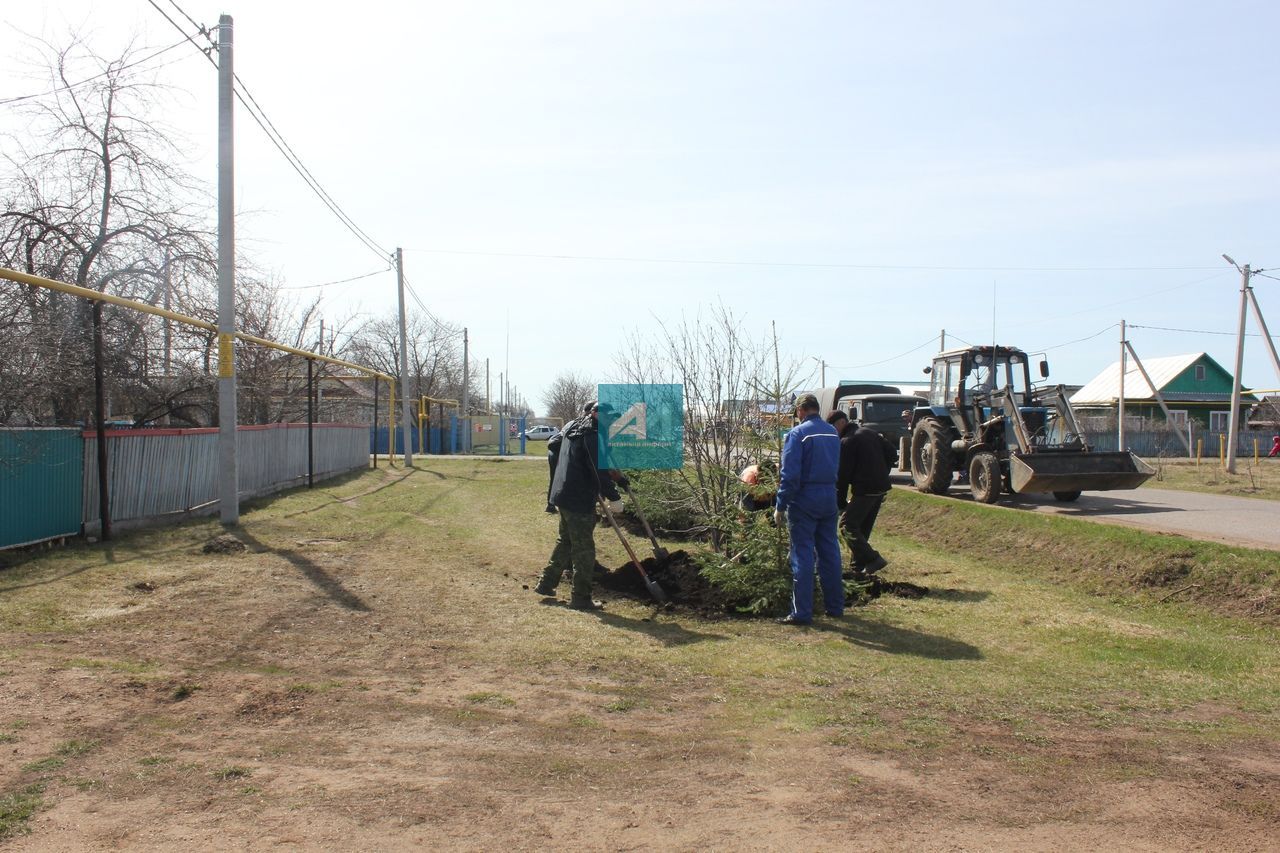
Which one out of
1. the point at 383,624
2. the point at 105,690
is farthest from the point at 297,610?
the point at 105,690

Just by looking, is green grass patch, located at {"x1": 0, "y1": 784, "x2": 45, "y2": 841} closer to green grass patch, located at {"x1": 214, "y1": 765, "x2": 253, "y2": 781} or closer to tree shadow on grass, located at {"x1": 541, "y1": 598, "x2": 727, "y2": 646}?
green grass patch, located at {"x1": 214, "y1": 765, "x2": 253, "y2": 781}

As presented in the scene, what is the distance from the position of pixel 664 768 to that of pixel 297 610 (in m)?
4.08

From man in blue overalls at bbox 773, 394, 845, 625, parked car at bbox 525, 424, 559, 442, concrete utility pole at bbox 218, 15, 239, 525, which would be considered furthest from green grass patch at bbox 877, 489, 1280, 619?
parked car at bbox 525, 424, 559, 442

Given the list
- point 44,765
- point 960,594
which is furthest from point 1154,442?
point 44,765

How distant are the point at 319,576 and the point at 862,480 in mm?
5299

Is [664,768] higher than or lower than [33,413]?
lower

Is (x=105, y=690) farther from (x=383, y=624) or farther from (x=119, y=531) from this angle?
(x=119, y=531)

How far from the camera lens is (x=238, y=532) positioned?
36.0ft

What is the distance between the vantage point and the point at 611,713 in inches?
192

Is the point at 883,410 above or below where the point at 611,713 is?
above

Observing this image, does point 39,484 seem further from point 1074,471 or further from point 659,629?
point 1074,471

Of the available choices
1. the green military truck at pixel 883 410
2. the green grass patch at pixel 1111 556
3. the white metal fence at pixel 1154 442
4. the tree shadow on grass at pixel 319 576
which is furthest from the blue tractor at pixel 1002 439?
the white metal fence at pixel 1154 442

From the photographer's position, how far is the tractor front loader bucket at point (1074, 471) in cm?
1312

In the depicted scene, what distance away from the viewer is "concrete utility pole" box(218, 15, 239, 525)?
11.5m
